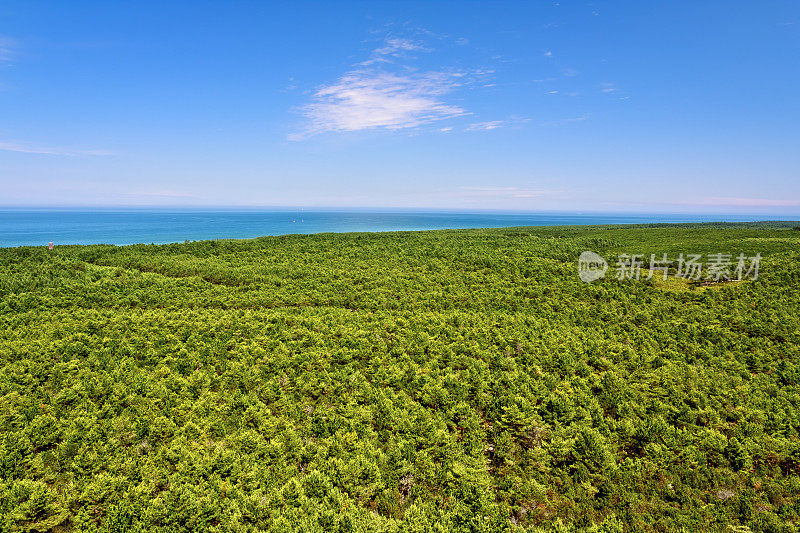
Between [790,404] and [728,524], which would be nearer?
[728,524]

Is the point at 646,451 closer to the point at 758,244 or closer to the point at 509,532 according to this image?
the point at 509,532

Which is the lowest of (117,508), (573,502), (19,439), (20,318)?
(573,502)

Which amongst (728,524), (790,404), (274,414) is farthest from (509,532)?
(790,404)

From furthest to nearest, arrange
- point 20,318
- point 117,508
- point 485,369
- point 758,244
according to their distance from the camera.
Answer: point 758,244 → point 20,318 → point 485,369 → point 117,508

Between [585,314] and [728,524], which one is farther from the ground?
[585,314]

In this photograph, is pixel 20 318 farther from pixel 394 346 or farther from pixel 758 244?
pixel 758 244

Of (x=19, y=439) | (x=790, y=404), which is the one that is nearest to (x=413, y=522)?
(x=19, y=439)

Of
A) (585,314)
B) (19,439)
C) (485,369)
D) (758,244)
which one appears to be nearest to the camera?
(19,439)
